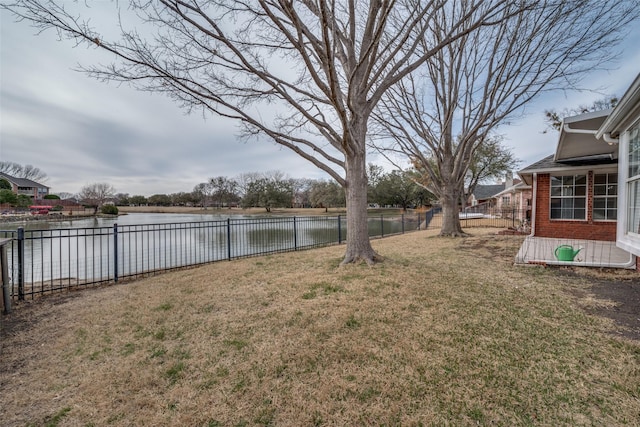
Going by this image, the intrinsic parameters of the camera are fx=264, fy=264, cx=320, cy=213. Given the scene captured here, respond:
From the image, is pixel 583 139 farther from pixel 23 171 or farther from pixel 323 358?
pixel 23 171

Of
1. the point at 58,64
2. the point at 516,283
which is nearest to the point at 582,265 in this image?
the point at 516,283

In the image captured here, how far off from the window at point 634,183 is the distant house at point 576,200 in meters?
1.81

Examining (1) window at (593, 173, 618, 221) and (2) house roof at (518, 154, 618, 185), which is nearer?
(2) house roof at (518, 154, 618, 185)

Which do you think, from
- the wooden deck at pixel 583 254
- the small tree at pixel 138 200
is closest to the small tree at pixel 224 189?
the small tree at pixel 138 200

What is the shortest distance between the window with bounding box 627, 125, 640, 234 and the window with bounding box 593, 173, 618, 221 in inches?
175

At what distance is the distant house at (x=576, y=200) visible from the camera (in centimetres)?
693

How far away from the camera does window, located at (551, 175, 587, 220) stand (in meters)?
8.31

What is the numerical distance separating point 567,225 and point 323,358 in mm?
10149

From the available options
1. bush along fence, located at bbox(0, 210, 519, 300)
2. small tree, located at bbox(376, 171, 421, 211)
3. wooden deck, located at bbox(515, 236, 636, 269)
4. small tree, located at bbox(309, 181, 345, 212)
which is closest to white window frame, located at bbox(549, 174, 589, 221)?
wooden deck, located at bbox(515, 236, 636, 269)

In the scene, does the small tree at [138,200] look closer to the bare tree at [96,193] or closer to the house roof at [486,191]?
the bare tree at [96,193]

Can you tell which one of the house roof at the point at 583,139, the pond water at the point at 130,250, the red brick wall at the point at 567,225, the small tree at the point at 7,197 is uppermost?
the house roof at the point at 583,139

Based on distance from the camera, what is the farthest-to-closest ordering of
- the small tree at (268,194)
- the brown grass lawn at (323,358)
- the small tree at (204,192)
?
the small tree at (204,192) → the small tree at (268,194) → the brown grass lawn at (323,358)

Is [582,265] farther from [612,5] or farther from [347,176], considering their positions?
[612,5]

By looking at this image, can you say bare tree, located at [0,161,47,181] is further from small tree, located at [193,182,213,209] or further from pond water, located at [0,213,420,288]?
pond water, located at [0,213,420,288]
